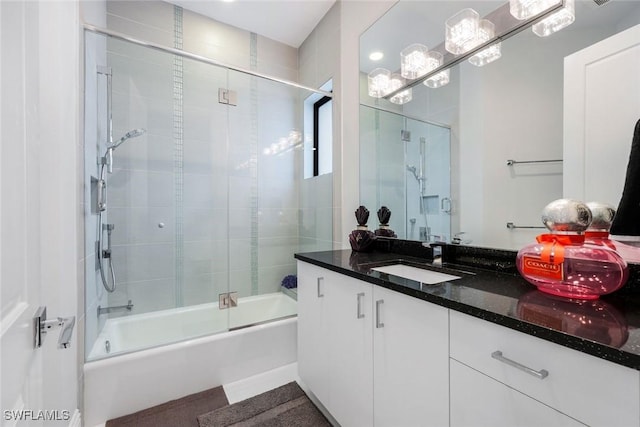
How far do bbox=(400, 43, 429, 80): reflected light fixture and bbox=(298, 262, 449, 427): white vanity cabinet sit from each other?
Result: 1367 millimetres

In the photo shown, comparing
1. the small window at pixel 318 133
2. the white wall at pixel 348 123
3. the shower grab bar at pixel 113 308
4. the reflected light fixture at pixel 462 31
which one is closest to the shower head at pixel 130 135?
the shower grab bar at pixel 113 308

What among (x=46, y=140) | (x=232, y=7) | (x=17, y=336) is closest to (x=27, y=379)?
(x=17, y=336)

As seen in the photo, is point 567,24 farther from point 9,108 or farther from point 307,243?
point 307,243

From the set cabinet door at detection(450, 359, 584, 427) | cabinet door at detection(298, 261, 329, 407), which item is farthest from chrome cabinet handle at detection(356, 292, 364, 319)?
cabinet door at detection(450, 359, 584, 427)

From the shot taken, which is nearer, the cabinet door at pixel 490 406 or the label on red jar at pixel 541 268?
the cabinet door at pixel 490 406

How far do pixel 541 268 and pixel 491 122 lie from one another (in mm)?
780

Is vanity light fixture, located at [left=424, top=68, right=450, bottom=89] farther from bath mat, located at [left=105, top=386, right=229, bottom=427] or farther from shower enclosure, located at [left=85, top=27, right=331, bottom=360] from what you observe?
bath mat, located at [left=105, top=386, right=229, bottom=427]

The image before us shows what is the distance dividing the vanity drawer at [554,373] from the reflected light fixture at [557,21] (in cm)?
122

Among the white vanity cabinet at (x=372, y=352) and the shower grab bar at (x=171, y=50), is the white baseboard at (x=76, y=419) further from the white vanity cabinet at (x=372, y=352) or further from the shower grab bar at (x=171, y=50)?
the shower grab bar at (x=171, y=50)

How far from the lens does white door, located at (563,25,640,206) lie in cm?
90

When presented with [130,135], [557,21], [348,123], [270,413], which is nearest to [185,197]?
[130,135]

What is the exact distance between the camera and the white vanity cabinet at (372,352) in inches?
34.5

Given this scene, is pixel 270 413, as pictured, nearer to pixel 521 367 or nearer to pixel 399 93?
pixel 521 367

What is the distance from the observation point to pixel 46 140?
105 cm
